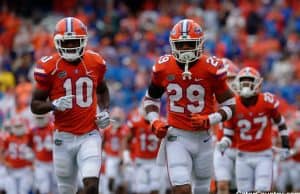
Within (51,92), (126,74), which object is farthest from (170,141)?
(126,74)

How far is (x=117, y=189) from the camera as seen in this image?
15.5m

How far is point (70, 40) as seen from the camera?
9117mm

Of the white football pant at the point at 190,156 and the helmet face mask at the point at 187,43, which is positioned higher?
the helmet face mask at the point at 187,43

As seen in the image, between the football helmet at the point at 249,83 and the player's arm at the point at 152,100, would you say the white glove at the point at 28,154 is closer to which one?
the football helmet at the point at 249,83

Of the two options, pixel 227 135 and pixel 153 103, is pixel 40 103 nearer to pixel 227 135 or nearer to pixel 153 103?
pixel 153 103

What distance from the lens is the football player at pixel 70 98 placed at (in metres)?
9.09

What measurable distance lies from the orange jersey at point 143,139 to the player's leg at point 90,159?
4.13 m

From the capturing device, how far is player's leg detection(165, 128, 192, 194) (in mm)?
8930

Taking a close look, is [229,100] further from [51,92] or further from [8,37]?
[8,37]

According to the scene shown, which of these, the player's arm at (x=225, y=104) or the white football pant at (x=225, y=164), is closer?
the player's arm at (x=225, y=104)

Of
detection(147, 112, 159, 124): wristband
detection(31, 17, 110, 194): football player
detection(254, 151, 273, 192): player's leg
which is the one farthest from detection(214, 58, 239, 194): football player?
detection(31, 17, 110, 194): football player

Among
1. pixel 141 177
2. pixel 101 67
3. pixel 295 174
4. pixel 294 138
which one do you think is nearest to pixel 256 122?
pixel 101 67

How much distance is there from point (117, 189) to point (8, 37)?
5.66 m

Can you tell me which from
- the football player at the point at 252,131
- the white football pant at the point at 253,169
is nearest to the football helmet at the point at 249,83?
the football player at the point at 252,131
